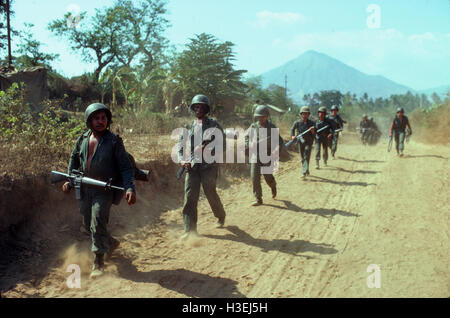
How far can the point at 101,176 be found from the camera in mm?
4465

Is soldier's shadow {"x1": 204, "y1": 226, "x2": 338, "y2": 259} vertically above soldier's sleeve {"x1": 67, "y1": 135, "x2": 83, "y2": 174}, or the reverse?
soldier's sleeve {"x1": 67, "y1": 135, "x2": 83, "y2": 174}

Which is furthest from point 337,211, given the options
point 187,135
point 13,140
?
point 13,140

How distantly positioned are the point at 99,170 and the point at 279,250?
2.80m

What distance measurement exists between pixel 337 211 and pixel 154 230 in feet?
12.0

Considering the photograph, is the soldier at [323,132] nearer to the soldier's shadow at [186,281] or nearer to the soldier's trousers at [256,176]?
the soldier's trousers at [256,176]

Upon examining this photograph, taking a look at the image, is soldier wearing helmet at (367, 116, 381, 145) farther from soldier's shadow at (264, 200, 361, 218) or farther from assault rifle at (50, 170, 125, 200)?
assault rifle at (50, 170, 125, 200)

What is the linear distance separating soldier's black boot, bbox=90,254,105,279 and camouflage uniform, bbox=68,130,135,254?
0.10 meters

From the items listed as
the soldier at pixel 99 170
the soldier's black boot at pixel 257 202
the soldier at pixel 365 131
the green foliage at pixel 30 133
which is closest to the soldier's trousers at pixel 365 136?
the soldier at pixel 365 131

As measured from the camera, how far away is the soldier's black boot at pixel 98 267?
4.38m

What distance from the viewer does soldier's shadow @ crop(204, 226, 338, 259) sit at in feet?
17.6

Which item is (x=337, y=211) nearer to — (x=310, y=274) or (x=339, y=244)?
(x=339, y=244)

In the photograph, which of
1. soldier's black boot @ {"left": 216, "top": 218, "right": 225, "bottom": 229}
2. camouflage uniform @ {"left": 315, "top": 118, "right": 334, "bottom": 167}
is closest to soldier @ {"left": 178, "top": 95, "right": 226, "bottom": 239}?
soldier's black boot @ {"left": 216, "top": 218, "right": 225, "bottom": 229}

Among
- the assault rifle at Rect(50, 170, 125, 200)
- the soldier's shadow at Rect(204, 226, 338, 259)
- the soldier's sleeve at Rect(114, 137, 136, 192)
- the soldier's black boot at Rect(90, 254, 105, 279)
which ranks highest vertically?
the soldier's sleeve at Rect(114, 137, 136, 192)

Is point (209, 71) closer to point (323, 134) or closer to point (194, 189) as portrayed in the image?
point (323, 134)
